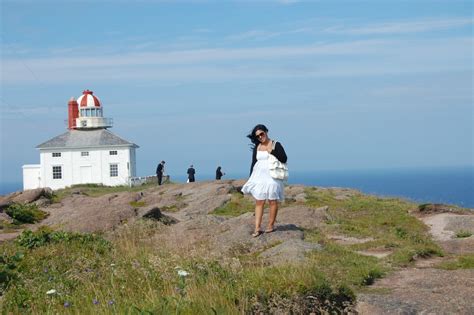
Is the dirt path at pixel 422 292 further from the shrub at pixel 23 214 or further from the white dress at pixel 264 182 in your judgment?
the shrub at pixel 23 214

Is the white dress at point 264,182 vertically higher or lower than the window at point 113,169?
higher

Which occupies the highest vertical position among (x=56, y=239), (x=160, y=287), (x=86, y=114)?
(x=86, y=114)

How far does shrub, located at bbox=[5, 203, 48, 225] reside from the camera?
76.5 ft

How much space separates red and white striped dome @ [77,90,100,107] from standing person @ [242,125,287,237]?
52.3 m

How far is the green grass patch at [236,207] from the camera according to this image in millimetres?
23314

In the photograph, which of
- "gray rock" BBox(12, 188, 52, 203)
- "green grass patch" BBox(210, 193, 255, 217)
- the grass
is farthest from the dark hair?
"gray rock" BBox(12, 188, 52, 203)

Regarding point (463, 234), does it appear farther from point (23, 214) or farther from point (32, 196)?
point (32, 196)

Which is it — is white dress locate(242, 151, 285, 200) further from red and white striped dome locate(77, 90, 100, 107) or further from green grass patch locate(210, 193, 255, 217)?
red and white striped dome locate(77, 90, 100, 107)

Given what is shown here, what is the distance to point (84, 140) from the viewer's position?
61312 millimetres

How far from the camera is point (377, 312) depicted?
8.82m

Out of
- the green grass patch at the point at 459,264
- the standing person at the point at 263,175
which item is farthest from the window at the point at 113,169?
the green grass patch at the point at 459,264

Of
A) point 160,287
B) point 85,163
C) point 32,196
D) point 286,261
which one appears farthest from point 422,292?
point 85,163

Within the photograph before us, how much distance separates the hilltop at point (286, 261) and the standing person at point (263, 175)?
556 millimetres

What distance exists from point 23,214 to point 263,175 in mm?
11726
